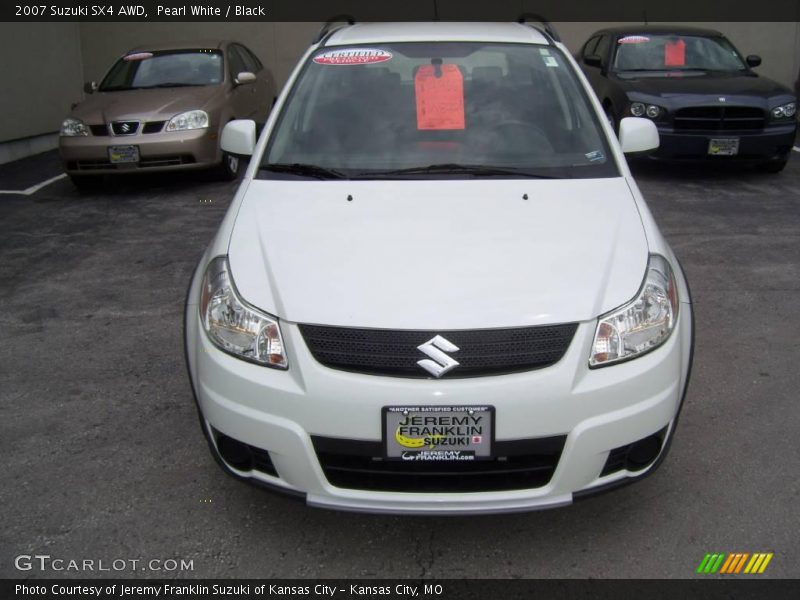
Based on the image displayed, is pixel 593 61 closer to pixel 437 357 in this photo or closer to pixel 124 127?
pixel 124 127

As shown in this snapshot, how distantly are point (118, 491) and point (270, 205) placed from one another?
4.09 ft

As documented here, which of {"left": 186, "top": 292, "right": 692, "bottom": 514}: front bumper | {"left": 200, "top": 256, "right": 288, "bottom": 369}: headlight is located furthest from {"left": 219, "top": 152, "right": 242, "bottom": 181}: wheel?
{"left": 186, "top": 292, "right": 692, "bottom": 514}: front bumper

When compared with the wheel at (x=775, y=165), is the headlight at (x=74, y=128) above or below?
above

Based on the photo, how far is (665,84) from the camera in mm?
8875

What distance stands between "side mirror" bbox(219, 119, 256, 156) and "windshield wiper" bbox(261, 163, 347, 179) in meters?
0.40

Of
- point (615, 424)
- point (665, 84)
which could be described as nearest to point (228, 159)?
point (665, 84)

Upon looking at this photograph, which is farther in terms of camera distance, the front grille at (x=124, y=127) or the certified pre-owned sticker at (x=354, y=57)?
the front grille at (x=124, y=127)

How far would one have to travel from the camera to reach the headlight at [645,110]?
8547mm

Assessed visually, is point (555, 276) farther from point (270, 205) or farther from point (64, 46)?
point (64, 46)

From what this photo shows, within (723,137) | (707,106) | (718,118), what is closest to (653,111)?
(707,106)

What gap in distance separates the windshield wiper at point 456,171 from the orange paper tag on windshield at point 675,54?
695 cm

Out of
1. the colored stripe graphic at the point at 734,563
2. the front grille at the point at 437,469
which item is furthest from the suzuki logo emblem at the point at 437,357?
the colored stripe graphic at the point at 734,563

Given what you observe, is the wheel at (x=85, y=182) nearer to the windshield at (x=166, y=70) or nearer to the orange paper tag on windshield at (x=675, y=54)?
the windshield at (x=166, y=70)

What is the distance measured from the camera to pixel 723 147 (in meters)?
8.42
